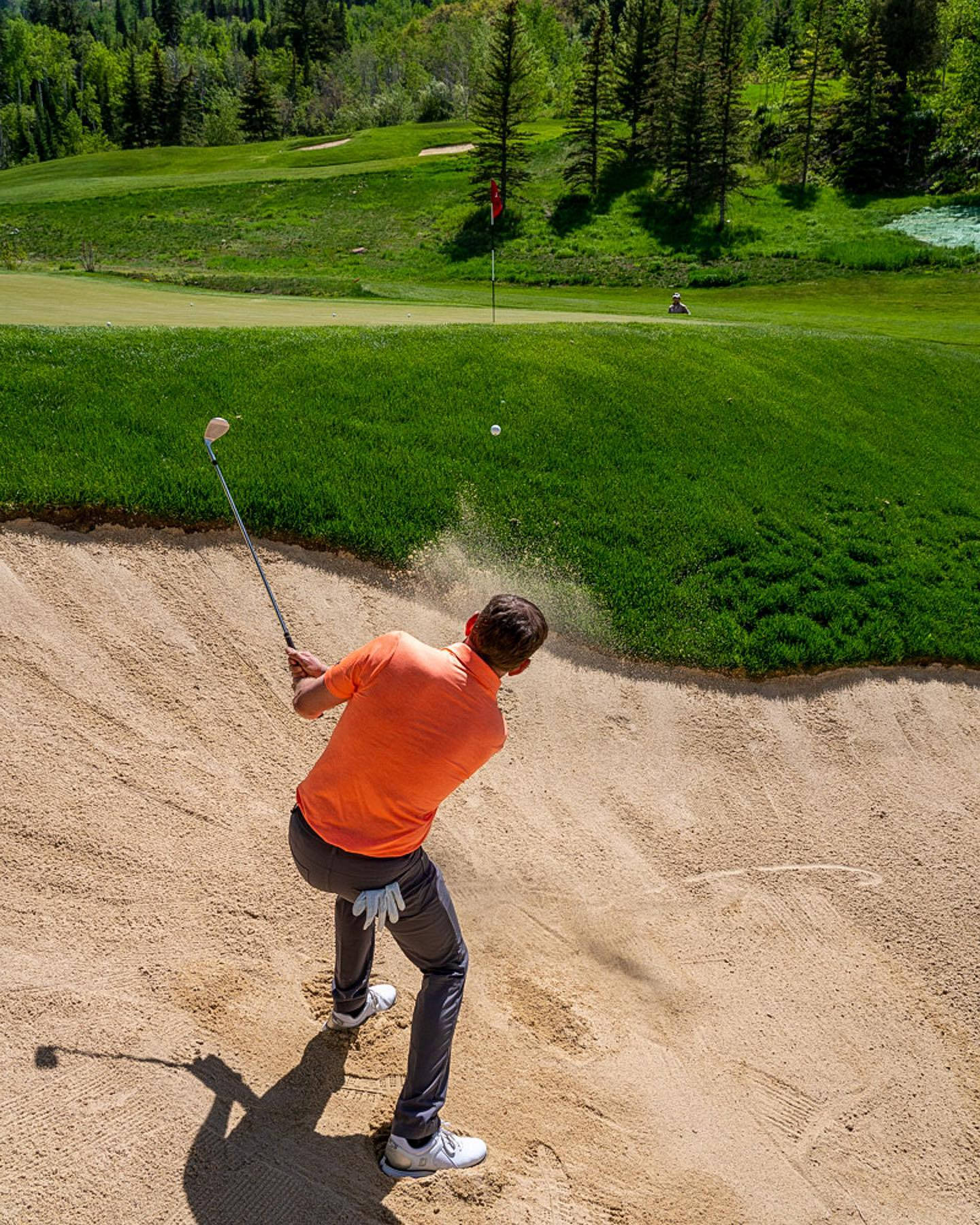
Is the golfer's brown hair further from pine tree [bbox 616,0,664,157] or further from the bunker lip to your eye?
pine tree [bbox 616,0,664,157]

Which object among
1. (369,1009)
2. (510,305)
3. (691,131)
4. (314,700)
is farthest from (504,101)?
(369,1009)

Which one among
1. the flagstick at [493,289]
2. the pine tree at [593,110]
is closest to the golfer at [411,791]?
the flagstick at [493,289]

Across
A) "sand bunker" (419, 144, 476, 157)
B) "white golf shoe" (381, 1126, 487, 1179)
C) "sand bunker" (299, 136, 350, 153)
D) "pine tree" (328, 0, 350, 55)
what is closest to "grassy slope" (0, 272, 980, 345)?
"white golf shoe" (381, 1126, 487, 1179)

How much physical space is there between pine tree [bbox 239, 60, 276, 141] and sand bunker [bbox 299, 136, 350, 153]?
23.3m

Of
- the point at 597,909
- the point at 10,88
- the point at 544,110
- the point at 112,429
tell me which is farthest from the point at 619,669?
the point at 10,88

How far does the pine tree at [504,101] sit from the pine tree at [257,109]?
148ft

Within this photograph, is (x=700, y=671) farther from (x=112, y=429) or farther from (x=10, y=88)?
(x=10, y=88)

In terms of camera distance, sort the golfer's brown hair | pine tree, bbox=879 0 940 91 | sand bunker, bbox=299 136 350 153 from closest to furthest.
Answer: the golfer's brown hair, pine tree, bbox=879 0 940 91, sand bunker, bbox=299 136 350 153

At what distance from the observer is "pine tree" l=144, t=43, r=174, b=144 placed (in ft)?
259

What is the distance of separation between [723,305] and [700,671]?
22.3 m

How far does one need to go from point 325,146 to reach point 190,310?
54.2 meters

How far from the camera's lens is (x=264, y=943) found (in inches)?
221

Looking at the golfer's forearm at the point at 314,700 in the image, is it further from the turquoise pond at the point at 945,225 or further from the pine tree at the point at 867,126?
the pine tree at the point at 867,126

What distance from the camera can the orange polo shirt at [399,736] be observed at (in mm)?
3801
